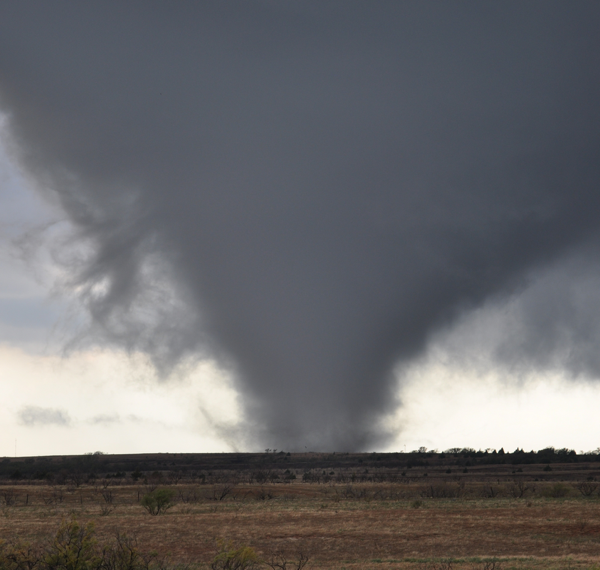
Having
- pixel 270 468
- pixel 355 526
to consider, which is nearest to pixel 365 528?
pixel 355 526

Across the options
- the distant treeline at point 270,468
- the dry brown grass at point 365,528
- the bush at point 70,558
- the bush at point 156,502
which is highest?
the distant treeline at point 270,468

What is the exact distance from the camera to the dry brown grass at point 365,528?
92.6ft

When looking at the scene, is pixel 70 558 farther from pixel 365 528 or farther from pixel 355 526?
pixel 355 526

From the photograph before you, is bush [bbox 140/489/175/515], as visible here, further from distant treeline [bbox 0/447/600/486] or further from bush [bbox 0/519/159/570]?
distant treeline [bbox 0/447/600/486]

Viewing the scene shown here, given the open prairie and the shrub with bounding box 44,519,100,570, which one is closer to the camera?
the shrub with bounding box 44,519,100,570

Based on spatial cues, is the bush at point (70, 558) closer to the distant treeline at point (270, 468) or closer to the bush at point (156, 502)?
the bush at point (156, 502)

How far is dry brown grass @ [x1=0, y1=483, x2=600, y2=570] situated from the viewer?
28219 mm

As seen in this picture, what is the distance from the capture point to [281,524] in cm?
4041

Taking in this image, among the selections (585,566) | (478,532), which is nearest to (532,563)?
(585,566)

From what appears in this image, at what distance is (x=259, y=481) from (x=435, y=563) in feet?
218

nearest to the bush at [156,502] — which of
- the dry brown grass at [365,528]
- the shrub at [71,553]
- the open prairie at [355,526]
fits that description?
the open prairie at [355,526]

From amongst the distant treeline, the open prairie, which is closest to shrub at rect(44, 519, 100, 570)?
the open prairie

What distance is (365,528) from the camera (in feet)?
123

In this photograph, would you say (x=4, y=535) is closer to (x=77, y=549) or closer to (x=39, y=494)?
(x=77, y=549)
